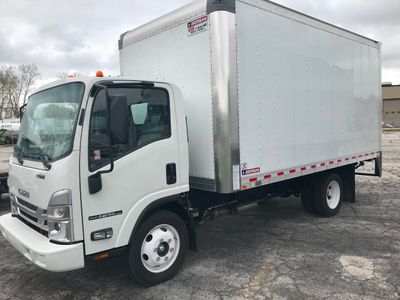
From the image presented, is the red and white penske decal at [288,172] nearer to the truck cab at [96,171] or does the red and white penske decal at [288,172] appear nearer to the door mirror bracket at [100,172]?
the truck cab at [96,171]

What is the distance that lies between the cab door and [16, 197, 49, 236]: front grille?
431 millimetres

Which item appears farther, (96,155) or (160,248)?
(160,248)

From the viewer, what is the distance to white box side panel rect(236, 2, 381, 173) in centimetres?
459

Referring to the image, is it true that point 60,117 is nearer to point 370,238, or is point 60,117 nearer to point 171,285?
point 171,285

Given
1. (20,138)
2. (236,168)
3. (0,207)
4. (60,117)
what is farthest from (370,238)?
(0,207)

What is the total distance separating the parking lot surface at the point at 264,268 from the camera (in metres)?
4.03

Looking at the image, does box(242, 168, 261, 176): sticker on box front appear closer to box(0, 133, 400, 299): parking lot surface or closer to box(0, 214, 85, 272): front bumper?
box(0, 133, 400, 299): parking lot surface

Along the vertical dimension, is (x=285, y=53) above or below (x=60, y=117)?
above

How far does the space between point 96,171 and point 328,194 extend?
5.18m

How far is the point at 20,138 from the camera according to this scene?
4.30 m

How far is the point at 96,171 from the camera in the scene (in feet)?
11.6

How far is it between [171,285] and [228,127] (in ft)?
6.55

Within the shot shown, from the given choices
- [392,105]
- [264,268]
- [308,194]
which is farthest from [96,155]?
[392,105]

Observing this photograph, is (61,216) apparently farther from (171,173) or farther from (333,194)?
(333,194)
